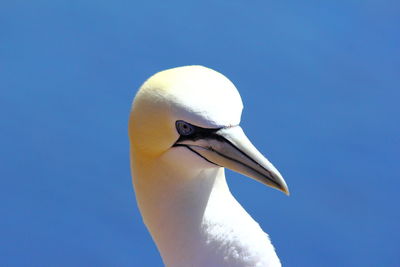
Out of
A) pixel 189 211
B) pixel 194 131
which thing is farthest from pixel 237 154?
pixel 189 211

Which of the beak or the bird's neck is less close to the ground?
the beak

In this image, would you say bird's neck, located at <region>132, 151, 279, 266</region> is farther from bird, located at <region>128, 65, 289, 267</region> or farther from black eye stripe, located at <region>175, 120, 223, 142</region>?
black eye stripe, located at <region>175, 120, 223, 142</region>

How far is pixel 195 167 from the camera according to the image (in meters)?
2.83

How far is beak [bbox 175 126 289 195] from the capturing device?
272cm

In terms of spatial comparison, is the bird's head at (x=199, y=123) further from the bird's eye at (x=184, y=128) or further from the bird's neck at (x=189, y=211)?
the bird's neck at (x=189, y=211)

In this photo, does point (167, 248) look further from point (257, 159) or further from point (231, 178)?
point (231, 178)

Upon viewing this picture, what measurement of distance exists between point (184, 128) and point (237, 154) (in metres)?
0.19

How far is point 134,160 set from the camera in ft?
9.71

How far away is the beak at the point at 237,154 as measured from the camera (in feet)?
8.91

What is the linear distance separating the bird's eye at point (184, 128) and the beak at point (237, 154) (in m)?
0.03

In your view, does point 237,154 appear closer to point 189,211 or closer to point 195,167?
point 195,167

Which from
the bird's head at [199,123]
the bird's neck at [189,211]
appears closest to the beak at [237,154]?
the bird's head at [199,123]

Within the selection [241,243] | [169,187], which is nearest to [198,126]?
[169,187]

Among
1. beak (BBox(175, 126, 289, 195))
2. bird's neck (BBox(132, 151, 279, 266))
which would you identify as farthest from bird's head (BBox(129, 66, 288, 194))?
bird's neck (BBox(132, 151, 279, 266))
